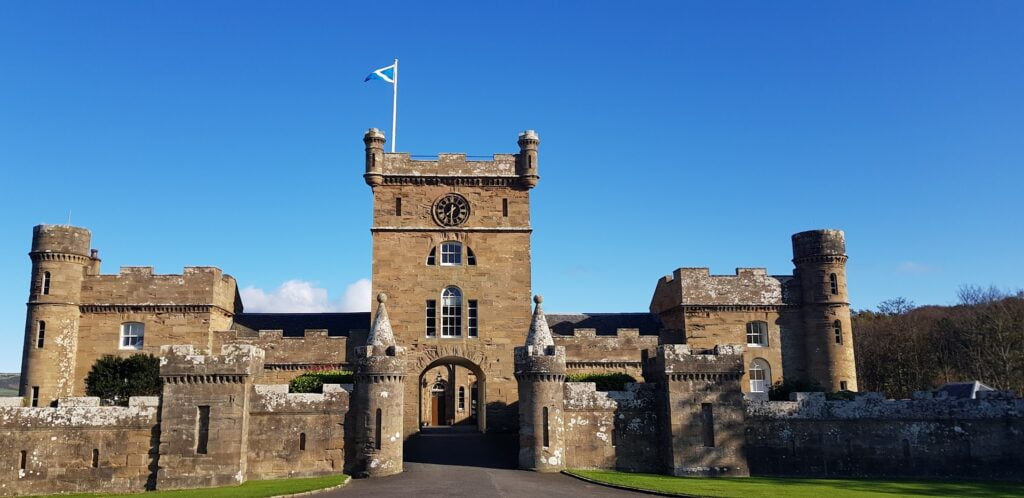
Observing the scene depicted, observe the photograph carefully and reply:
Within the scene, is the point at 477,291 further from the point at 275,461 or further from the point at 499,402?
the point at 275,461

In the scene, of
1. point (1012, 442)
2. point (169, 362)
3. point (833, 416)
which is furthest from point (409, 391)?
point (1012, 442)

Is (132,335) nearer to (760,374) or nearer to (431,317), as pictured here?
(431,317)

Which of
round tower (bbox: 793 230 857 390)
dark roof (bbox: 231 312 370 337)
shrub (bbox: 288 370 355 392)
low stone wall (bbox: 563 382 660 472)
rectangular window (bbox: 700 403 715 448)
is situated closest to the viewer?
rectangular window (bbox: 700 403 715 448)

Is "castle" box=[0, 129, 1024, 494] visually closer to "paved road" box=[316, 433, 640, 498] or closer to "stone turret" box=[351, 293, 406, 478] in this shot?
"stone turret" box=[351, 293, 406, 478]

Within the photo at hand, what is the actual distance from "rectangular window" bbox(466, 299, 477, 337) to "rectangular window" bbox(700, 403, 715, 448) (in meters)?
12.9

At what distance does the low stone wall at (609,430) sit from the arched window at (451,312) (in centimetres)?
979

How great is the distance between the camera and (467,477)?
25172 mm

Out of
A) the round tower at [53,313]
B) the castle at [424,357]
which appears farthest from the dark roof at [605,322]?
the round tower at [53,313]

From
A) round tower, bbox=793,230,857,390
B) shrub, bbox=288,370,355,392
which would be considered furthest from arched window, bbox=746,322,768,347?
shrub, bbox=288,370,355,392

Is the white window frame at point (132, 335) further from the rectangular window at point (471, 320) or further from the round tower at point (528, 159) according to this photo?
the round tower at point (528, 159)

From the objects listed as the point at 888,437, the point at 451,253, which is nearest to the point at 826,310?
the point at 888,437

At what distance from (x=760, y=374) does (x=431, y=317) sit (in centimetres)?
1806

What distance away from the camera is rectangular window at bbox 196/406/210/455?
2578 cm

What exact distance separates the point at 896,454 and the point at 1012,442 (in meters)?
4.55
